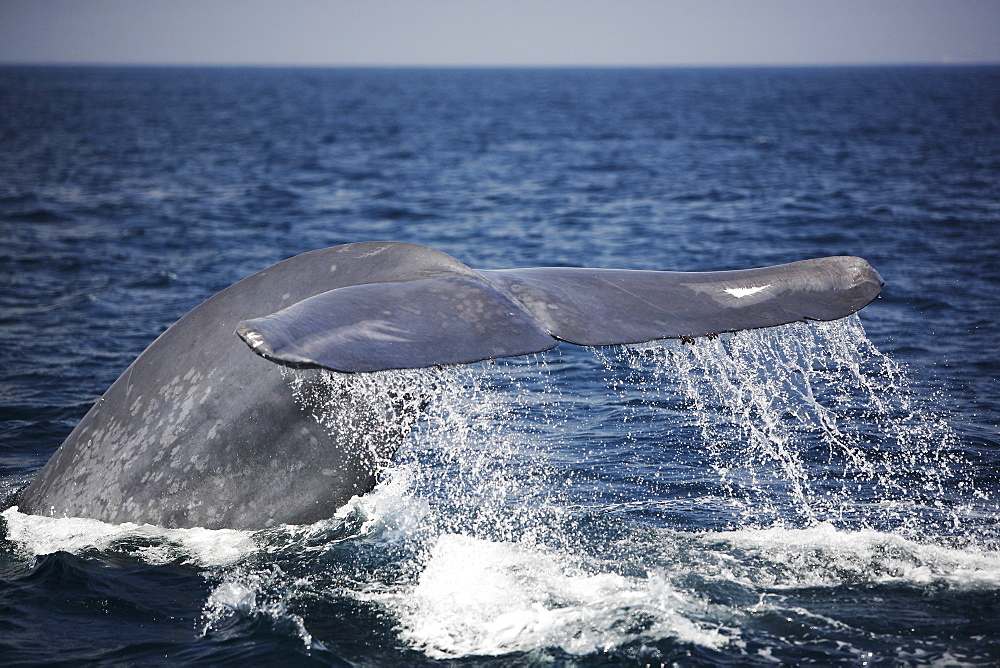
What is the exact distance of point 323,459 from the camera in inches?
158

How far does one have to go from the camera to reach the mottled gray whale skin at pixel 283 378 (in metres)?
3.54

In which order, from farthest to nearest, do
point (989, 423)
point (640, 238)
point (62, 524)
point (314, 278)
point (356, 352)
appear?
point (640, 238) < point (989, 423) < point (62, 524) < point (314, 278) < point (356, 352)

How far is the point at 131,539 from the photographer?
436 centimetres

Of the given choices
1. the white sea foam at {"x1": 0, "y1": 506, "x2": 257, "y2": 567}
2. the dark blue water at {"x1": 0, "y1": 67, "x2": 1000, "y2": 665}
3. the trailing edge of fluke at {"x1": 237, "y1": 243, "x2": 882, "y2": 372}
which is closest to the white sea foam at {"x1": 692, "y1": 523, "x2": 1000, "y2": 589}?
the dark blue water at {"x1": 0, "y1": 67, "x2": 1000, "y2": 665}

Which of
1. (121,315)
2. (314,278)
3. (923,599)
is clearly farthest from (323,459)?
(121,315)

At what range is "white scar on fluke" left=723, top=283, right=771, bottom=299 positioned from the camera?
3.72 m

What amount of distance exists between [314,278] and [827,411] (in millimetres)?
5168

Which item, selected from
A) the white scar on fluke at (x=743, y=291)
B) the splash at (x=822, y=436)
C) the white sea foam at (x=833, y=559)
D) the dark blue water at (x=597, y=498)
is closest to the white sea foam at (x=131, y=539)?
the dark blue water at (x=597, y=498)

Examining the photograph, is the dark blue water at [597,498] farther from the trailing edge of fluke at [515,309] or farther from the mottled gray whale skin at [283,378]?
the trailing edge of fluke at [515,309]

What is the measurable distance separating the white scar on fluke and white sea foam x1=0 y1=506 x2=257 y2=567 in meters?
2.30

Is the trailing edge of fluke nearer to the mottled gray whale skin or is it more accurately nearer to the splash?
the mottled gray whale skin

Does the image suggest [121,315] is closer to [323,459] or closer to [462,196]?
[323,459]

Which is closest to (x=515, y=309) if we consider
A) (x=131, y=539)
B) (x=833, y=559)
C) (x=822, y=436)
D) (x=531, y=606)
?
(x=531, y=606)

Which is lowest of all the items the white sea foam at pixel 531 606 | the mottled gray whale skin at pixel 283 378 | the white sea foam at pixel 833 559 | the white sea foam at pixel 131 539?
the white sea foam at pixel 531 606
